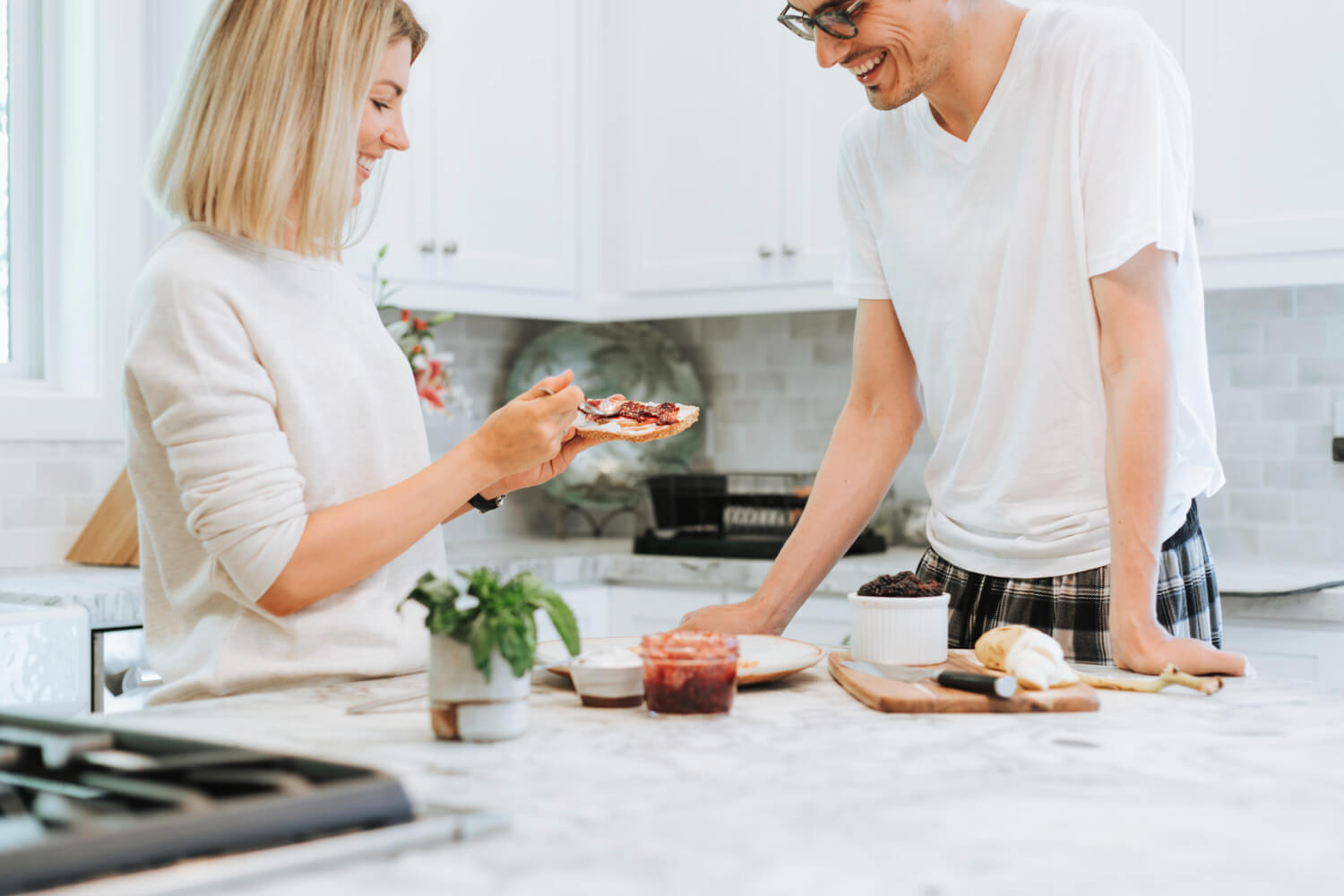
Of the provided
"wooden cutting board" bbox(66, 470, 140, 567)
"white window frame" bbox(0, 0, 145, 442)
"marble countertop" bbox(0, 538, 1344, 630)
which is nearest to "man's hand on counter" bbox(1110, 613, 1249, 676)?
"marble countertop" bbox(0, 538, 1344, 630)

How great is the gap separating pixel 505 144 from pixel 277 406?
1.94 meters

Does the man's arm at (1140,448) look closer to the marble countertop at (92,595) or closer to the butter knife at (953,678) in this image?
the butter knife at (953,678)

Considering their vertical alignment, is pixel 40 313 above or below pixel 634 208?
below

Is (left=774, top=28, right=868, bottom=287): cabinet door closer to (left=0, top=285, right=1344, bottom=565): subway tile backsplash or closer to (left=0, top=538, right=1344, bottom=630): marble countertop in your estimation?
(left=0, top=285, right=1344, bottom=565): subway tile backsplash

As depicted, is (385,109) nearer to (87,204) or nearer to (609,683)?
(609,683)

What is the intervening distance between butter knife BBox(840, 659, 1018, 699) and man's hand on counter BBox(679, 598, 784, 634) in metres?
0.28

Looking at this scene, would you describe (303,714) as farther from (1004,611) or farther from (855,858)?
(1004,611)

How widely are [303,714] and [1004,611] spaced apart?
2.87 ft

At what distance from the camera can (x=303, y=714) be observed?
109 centimetres

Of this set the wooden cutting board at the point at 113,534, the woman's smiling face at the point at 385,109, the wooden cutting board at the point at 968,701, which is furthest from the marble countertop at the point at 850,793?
the wooden cutting board at the point at 113,534

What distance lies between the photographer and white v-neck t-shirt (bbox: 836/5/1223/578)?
58.3 inches

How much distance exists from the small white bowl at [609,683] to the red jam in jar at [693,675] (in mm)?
41

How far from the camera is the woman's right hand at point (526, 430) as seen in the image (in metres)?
1.41

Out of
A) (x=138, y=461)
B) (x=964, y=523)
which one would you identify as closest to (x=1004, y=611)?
(x=964, y=523)
